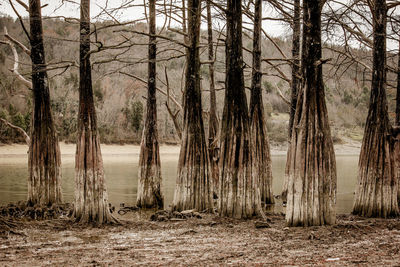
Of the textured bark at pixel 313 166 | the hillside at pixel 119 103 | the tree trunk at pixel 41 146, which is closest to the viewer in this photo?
the textured bark at pixel 313 166

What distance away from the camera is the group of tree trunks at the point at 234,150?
8633 mm

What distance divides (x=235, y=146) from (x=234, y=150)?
0.31 feet

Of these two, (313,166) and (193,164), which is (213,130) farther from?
(313,166)

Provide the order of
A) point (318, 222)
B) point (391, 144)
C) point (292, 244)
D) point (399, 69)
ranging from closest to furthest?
point (292, 244) → point (318, 222) → point (391, 144) → point (399, 69)

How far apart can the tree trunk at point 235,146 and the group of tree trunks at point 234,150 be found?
0.02 m

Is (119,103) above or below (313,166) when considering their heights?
above

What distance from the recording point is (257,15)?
15.9 m

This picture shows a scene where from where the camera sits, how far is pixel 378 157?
35.4ft

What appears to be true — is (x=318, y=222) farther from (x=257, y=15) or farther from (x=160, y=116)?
(x=160, y=116)

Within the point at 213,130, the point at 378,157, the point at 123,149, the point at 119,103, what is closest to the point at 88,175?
the point at 378,157

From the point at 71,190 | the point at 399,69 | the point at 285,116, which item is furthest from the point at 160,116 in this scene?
the point at 399,69

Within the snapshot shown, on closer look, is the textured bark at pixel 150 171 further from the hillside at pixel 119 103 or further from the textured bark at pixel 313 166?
the hillside at pixel 119 103

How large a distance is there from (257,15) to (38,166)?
354 inches

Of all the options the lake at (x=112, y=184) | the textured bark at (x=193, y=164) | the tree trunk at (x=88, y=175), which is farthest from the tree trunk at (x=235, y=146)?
the lake at (x=112, y=184)
